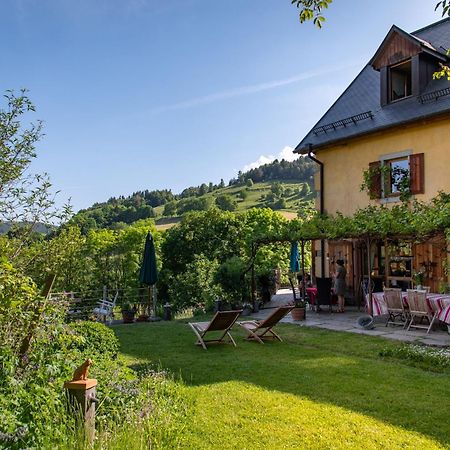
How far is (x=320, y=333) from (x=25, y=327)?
7.44m

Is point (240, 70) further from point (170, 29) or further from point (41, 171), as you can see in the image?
point (41, 171)

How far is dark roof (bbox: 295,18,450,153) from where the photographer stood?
41.8 ft

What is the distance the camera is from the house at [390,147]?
1252 cm

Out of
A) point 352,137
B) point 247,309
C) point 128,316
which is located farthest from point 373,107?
point 128,316

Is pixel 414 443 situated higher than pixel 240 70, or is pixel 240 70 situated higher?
pixel 240 70

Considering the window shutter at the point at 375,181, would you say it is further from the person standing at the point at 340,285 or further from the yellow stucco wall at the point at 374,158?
the person standing at the point at 340,285

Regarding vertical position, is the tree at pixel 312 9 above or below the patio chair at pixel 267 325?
above

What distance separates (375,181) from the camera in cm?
1409

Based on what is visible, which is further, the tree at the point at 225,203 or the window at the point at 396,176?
the tree at the point at 225,203

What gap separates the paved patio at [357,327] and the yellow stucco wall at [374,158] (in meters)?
3.65

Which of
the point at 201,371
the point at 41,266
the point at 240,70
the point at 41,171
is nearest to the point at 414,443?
the point at 201,371

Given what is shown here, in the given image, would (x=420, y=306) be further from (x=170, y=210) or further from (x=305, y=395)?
(x=170, y=210)

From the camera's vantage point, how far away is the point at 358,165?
14820 millimetres

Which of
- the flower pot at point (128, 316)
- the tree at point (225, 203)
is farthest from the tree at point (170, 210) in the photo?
the flower pot at point (128, 316)
